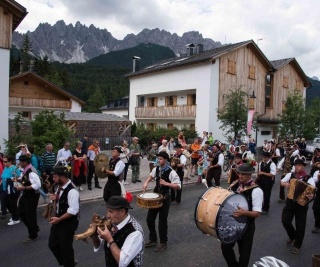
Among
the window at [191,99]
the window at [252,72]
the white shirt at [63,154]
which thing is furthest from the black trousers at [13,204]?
the window at [252,72]

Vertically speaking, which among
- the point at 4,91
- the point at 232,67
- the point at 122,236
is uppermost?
the point at 232,67

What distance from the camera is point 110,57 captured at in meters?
163

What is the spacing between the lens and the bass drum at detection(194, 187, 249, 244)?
457cm

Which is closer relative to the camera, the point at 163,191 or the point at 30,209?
the point at 163,191

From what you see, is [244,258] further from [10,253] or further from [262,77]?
[262,77]

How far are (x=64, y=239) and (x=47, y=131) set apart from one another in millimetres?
7857

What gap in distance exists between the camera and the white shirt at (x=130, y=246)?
9.72ft

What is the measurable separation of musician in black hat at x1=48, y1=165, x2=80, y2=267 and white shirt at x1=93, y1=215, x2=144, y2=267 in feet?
6.15

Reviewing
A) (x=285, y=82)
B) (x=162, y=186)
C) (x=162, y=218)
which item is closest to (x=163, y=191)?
(x=162, y=186)

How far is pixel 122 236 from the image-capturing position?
310 centimetres

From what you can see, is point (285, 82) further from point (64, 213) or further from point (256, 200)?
point (64, 213)

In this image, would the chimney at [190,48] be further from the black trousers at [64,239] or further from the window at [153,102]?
the black trousers at [64,239]

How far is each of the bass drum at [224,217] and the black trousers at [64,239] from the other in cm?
202

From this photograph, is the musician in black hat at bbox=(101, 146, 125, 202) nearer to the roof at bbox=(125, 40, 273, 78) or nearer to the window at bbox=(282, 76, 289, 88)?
the roof at bbox=(125, 40, 273, 78)
